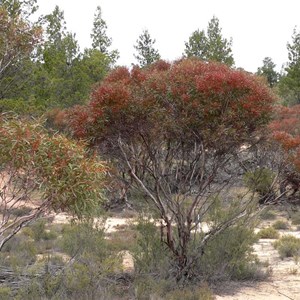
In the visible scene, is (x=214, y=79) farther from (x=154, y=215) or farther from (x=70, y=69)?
(x=70, y=69)

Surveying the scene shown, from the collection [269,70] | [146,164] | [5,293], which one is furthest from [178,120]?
[269,70]

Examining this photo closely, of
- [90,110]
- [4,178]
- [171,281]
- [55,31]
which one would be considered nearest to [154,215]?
[171,281]

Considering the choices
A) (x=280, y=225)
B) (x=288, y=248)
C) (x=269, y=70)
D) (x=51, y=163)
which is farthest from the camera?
(x=269, y=70)

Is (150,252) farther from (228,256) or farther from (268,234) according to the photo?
(268,234)

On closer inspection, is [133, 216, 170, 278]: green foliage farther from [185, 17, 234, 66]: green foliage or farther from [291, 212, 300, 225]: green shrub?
[185, 17, 234, 66]: green foliage

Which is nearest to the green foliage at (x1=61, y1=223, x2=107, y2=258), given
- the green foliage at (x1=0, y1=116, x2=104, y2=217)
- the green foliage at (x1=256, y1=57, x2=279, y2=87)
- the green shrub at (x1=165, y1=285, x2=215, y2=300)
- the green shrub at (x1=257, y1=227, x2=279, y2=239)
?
the green shrub at (x1=165, y1=285, x2=215, y2=300)

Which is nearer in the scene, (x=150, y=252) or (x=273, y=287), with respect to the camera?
(x=273, y=287)

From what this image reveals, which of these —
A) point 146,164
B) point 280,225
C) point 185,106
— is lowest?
point 280,225

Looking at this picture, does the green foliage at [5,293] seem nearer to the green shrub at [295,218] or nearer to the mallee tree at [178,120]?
the mallee tree at [178,120]

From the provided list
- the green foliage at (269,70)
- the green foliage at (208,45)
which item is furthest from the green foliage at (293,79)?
the green foliage at (269,70)

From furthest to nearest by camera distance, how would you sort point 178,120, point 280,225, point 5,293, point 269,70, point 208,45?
point 269,70 < point 208,45 < point 280,225 < point 178,120 < point 5,293

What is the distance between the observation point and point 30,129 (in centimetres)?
617

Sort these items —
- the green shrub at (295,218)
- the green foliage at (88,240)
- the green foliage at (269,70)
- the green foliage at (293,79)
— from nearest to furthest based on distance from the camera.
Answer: the green foliage at (88,240), the green shrub at (295,218), the green foliage at (293,79), the green foliage at (269,70)

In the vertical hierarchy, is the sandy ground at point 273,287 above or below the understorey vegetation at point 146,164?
below
